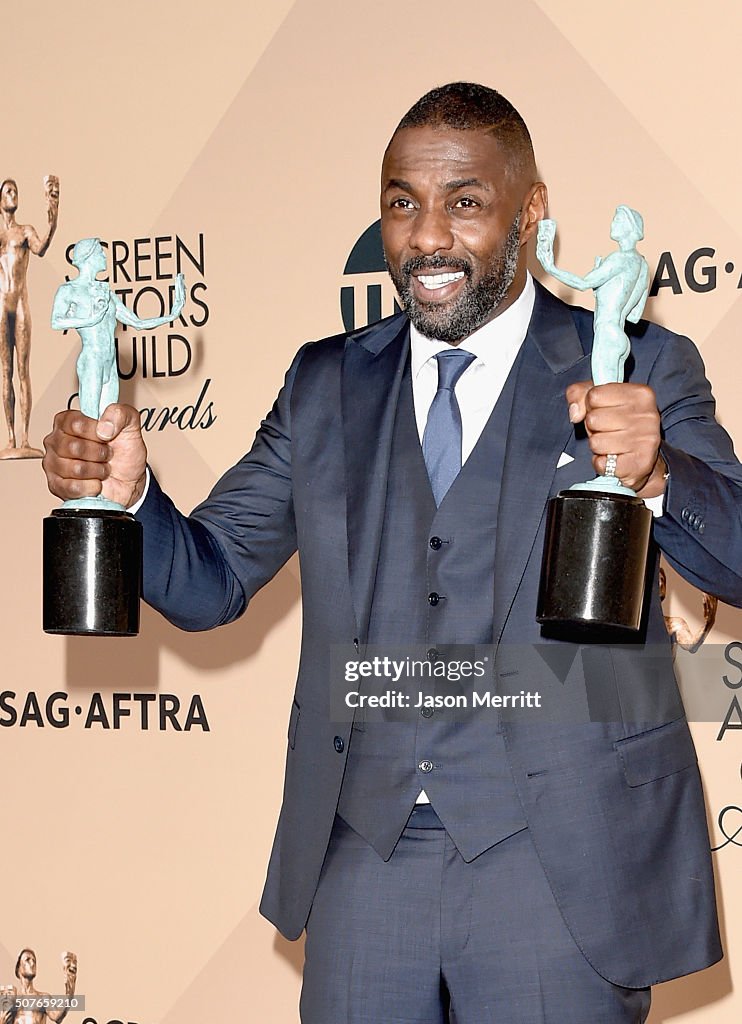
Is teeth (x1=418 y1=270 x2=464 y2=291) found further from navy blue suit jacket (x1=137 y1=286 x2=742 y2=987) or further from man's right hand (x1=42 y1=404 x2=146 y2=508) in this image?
man's right hand (x1=42 y1=404 x2=146 y2=508)

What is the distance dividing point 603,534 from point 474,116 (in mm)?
737

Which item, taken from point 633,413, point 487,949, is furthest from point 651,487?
point 487,949

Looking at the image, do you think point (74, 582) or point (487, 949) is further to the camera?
point (487, 949)

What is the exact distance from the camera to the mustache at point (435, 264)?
6.13 ft

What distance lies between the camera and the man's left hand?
1.45 m

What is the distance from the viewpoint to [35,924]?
3.13 metres

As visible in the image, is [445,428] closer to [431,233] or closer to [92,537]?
[431,233]

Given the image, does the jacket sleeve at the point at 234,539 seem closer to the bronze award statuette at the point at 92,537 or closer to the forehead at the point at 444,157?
the bronze award statuette at the point at 92,537

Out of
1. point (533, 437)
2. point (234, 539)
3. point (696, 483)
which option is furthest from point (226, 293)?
point (696, 483)

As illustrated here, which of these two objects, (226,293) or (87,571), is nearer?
(87,571)

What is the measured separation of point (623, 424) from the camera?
1453mm

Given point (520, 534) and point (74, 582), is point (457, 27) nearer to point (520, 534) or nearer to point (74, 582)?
point (520, 534)

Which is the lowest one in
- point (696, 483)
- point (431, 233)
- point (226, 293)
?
point (696, 483)

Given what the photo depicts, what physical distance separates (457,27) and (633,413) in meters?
1.51
